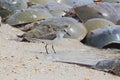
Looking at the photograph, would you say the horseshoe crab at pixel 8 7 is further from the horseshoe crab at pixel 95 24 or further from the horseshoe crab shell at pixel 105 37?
the horseshoe crab shell at pixel 105 37

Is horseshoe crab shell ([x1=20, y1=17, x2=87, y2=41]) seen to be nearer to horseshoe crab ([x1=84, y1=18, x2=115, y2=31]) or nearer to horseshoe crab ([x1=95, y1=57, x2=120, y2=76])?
horseshoe crab ([x1=84, y1=18, x2=115, y2=31])

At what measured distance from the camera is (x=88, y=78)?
5.13m

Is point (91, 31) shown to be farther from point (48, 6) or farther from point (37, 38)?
point (48, 6)

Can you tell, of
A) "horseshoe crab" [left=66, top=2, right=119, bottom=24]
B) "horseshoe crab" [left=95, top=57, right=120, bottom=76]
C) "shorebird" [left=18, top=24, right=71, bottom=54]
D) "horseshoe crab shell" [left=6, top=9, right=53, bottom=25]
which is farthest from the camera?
"horseshoe crab" [left=66, top=2, right=119, bottom=24]

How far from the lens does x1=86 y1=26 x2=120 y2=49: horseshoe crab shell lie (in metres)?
8.66

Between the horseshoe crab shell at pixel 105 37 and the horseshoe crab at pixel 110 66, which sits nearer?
the horseshoe crab at pixel 110 66

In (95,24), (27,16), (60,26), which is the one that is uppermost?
(60,26)

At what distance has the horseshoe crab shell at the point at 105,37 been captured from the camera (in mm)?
8656

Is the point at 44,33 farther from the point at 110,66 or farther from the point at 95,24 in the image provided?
the point at 110,66

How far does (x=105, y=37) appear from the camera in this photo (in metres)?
8.87

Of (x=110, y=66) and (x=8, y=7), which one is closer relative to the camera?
(x=110, y=66)

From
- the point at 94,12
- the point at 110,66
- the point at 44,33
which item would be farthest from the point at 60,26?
the point at 110,66

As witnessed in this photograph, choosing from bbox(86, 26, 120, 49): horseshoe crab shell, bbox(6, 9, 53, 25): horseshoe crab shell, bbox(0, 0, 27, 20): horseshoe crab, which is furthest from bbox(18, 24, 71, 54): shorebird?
bbox(0, 0, 27, 20): horseshoe crab

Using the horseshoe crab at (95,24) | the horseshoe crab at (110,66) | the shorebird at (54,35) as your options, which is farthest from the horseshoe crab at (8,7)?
Result: the horseshoe crab at (110,66)
